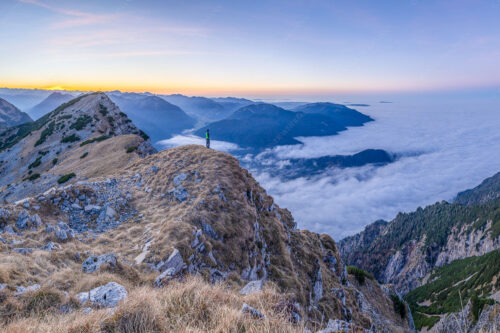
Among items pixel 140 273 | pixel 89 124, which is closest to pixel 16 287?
pixel 140 273

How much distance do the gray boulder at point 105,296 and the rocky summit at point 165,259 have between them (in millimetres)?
31

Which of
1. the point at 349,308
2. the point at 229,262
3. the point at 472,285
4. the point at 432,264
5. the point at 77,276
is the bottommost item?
the point at 432,264

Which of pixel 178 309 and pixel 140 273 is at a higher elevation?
pixel 178 309

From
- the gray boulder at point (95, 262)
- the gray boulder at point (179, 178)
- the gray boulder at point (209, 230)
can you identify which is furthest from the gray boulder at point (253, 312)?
the gray boulder at point (179, 178)

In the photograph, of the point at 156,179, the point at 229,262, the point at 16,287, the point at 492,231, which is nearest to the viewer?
the point at 16,287

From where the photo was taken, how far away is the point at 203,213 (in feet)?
50.1

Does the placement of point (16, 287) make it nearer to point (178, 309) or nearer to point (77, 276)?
point (77, 276)

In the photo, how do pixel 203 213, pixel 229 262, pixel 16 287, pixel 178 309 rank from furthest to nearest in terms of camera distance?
pixel 203 213, pixel 229 262, pixel 16 287, pixel 178 309

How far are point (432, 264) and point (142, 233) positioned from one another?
171684 mm

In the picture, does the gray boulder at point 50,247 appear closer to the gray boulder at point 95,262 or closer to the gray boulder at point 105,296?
the gray boulder at point 95,262

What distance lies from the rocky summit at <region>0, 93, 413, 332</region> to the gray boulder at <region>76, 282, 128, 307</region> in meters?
0.03

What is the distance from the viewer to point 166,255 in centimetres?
1105

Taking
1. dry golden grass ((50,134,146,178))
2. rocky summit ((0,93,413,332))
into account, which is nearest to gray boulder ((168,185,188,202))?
rocky summit ((0,93,413,332))

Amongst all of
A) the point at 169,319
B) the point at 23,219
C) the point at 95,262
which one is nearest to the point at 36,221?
the point at 23,219
